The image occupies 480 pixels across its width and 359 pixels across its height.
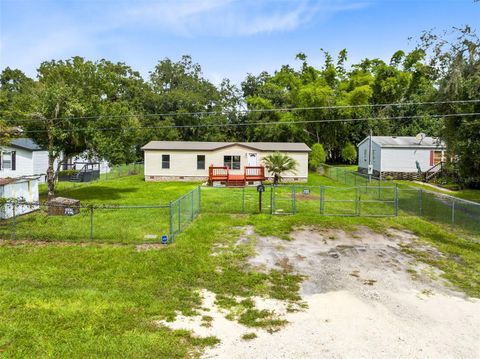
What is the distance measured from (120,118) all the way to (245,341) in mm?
18257

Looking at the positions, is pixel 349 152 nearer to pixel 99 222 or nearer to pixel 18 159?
pixel 18 159

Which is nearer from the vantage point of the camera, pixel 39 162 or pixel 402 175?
pixel 39 162

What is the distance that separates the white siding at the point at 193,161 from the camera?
103ft

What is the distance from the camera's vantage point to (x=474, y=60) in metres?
17.8

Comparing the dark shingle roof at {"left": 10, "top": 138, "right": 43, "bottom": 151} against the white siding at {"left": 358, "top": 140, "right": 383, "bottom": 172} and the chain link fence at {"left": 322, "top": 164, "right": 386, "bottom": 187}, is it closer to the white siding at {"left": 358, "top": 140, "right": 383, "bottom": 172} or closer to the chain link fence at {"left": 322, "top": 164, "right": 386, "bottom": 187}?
the chain link fence at {"left": 322, "top": 164, "right": 386, "bottom": 187}

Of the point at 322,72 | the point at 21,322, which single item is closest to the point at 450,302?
the point at 21,322

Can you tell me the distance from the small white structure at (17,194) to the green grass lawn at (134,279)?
1.21 m

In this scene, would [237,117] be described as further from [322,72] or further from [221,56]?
[221,56]

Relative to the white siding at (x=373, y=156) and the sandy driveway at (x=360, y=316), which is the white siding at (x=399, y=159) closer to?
the white siding at (x=373, y=156)

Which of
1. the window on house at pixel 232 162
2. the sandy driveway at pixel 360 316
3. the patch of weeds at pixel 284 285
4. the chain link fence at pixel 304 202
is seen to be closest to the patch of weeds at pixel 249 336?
the sandy driveway at pixel 360 316

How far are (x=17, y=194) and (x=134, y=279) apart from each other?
35.3 feet

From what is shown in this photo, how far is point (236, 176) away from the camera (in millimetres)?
29453

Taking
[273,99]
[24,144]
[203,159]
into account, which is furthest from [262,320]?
[273,99]

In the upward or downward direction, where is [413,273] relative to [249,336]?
upward
